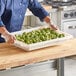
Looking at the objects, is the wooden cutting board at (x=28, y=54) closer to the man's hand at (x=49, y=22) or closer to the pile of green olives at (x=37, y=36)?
the pile of green olives at (x=37, y=36)

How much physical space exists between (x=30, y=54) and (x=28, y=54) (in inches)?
0.5

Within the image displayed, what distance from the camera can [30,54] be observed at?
6.43ft

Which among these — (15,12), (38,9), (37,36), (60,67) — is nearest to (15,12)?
(15,12)

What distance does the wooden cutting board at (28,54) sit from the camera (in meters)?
1.84

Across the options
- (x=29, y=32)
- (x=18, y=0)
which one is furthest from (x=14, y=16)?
(x=29, y=32)

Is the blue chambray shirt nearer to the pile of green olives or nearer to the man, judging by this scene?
the man

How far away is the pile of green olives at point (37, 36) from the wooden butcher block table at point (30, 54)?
0.07 metres

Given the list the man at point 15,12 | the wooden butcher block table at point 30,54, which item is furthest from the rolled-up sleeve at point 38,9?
the wooden butcher block table at point 30,54

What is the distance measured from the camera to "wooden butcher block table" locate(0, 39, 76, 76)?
184cm

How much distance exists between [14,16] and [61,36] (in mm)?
504

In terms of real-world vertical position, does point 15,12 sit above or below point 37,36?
above

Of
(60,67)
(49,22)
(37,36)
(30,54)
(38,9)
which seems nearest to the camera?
(30,54)

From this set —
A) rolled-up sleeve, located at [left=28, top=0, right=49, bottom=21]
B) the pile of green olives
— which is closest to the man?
rolled-up sleeve, located at [left=28, top=0, right=49, bottom=21]

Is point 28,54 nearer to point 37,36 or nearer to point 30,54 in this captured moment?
point 30,54
